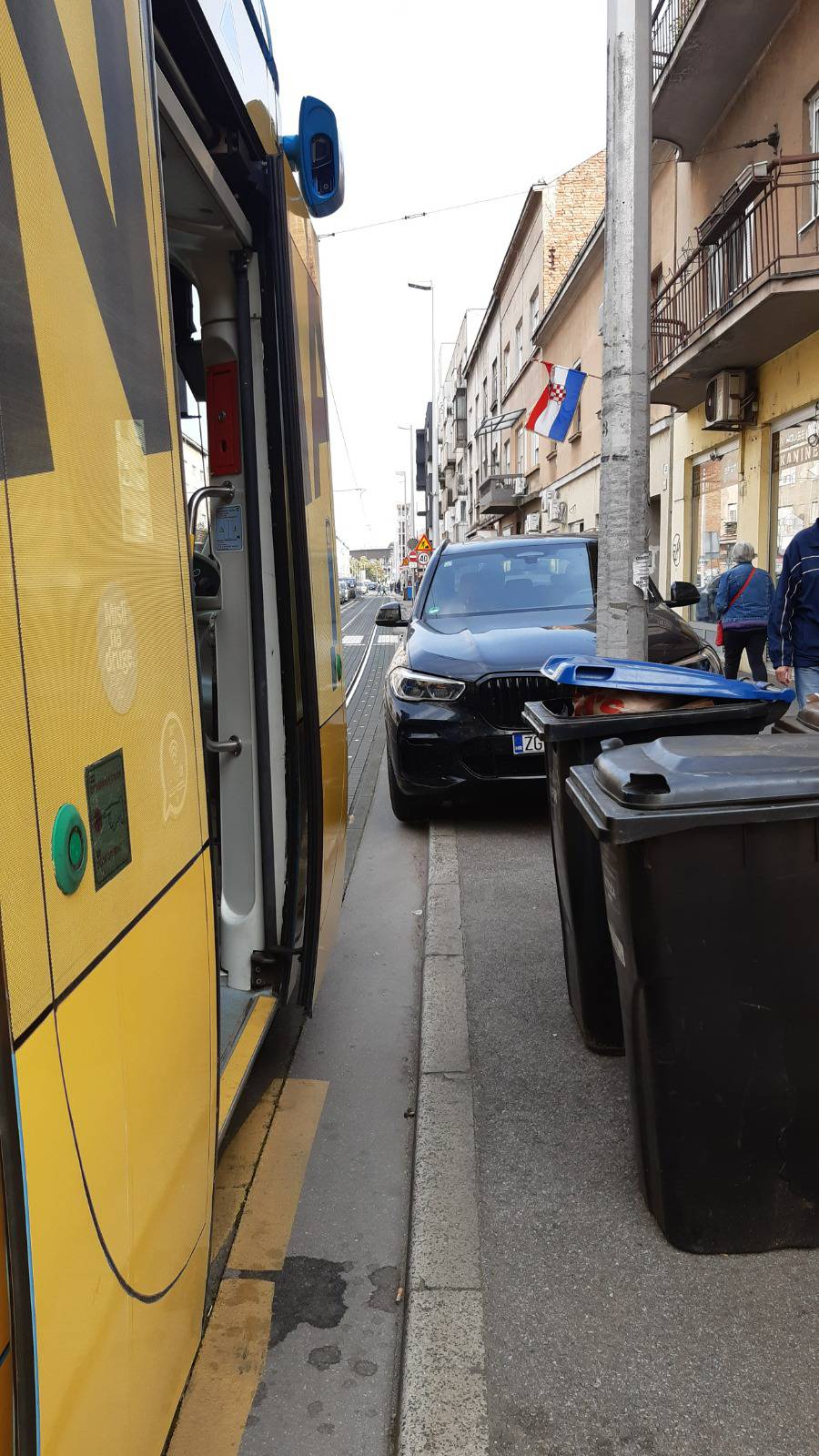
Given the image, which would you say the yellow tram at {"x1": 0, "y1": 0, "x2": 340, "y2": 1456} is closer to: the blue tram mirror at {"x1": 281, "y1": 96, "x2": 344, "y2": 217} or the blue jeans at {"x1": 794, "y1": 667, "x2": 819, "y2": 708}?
the blue tram mirror at {"x1": 281, "y1": 96, "x2": 344, "y2": 217}

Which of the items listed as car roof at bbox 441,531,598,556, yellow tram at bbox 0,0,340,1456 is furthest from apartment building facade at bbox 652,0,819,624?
yellow tram at bbox 0,0,340,1456

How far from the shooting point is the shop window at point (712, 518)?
14.5m

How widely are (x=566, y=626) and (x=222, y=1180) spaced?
14.7ft

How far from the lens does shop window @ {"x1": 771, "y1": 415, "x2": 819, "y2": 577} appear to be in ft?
38.9

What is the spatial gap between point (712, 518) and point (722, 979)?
14.6 m

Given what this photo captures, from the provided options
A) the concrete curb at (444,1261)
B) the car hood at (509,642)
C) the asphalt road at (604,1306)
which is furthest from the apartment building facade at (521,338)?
the asphalt road at (604,1306)

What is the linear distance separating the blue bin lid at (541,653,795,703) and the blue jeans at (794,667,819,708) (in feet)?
10.8

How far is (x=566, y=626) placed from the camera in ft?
21.3

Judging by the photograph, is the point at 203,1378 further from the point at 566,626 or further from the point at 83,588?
the point at 566,626

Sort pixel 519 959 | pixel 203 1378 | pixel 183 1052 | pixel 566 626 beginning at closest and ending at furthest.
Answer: pixel 183 1052, pixel 203 1378, pixel 519 959, pixel 566 626

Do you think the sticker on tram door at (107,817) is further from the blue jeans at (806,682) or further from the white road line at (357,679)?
the white road line at (357,679)

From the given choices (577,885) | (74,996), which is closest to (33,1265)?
(74,996)

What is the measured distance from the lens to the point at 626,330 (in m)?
6.08

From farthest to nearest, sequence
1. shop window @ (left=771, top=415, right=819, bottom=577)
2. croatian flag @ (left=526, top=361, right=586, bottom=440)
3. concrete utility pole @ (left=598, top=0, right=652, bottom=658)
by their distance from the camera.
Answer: croatian flag @ (left=526, top=361, right=586, bottom=440) → shop window @ (left=771, top=415, right=819, bottom=577) → concrete utility pole @ (left=598, top=0, right=652, bottom=658)
